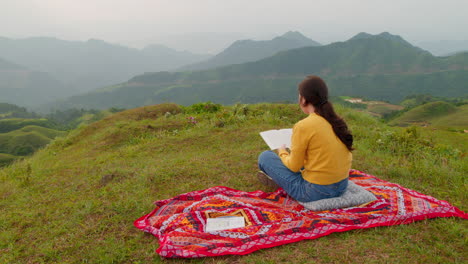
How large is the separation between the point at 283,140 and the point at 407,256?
2120mm

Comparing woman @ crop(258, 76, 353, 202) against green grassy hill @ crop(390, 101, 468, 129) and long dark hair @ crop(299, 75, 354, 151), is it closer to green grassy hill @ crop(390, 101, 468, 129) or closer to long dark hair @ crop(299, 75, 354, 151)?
long dark hair @ crop(299, 75, 354, 151)

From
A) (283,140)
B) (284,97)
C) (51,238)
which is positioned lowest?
(284,97)

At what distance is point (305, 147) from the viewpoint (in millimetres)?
3193

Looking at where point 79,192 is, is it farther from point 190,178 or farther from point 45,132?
point 45,132

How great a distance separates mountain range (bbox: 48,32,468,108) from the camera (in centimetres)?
13138

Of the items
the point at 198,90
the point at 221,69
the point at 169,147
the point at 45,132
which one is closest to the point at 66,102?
the point at 198,90

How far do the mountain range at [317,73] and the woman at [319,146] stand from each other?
134 m

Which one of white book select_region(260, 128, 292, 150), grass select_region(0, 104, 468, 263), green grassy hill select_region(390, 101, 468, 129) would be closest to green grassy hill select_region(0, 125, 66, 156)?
grass select_region(0, 104, 468, 263)

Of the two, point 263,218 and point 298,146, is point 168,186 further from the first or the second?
point 298,146

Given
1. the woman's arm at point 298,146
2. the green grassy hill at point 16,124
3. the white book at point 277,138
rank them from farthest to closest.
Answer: the green grassy hill at point 16,124 < the white book at point 277,138 < the woman's arm at point 298,146

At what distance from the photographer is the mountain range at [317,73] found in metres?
131

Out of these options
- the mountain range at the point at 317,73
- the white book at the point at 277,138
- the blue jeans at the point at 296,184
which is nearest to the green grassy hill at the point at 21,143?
Answer: the white book at the point at 277,138

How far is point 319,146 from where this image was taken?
123 inches

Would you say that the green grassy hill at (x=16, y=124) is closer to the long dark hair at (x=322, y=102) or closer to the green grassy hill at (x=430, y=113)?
the long dark hair at (x=322, y=102)
